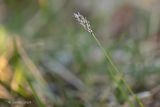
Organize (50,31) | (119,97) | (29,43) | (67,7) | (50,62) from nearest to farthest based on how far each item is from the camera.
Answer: (119,97), (50,62), (29,43), (50,31), (67,7)

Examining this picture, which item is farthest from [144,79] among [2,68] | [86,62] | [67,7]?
[67,7]

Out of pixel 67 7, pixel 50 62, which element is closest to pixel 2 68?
pixel 50 62

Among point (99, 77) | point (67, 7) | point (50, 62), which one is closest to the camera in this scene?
point (99, 77)

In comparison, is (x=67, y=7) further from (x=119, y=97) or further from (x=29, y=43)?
(x=119, y=97)

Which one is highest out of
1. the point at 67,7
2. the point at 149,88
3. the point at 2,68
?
the point at 67,7

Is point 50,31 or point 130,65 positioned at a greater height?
point 50,31

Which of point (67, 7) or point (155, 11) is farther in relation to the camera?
point (67, 7)
